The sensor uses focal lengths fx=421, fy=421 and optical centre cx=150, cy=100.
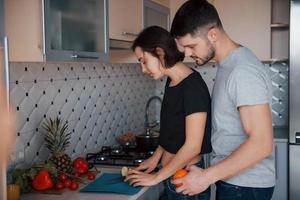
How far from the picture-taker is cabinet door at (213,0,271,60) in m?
3.10

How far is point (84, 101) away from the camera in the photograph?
2449 millimetres

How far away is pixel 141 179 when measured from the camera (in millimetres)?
1745

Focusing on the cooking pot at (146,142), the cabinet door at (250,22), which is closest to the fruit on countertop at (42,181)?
the cooking pot at (146,142)

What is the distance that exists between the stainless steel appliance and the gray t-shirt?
150cm

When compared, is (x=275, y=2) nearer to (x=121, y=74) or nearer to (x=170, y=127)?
(x=121, y=74)

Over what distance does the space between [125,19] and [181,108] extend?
648 mm

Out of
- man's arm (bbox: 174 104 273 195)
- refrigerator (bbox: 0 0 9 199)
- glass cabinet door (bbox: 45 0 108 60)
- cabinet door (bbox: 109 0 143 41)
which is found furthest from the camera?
cabinet door (bbox: 109 0 143 41)

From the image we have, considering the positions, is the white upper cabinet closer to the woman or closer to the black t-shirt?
the woman

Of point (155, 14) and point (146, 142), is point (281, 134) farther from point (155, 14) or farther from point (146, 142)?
point (155, 14)

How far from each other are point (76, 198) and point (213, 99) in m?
0.66

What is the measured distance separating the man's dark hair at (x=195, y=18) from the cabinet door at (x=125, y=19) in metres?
0.55

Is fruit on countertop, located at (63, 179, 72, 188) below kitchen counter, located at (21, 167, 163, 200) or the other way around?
the other way around

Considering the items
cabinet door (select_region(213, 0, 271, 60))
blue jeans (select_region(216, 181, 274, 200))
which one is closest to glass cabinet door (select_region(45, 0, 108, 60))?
blue jeans (select_region(216, 181, 274, 200))

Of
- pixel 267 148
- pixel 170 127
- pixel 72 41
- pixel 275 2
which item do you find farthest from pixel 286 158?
pixel 72 41
